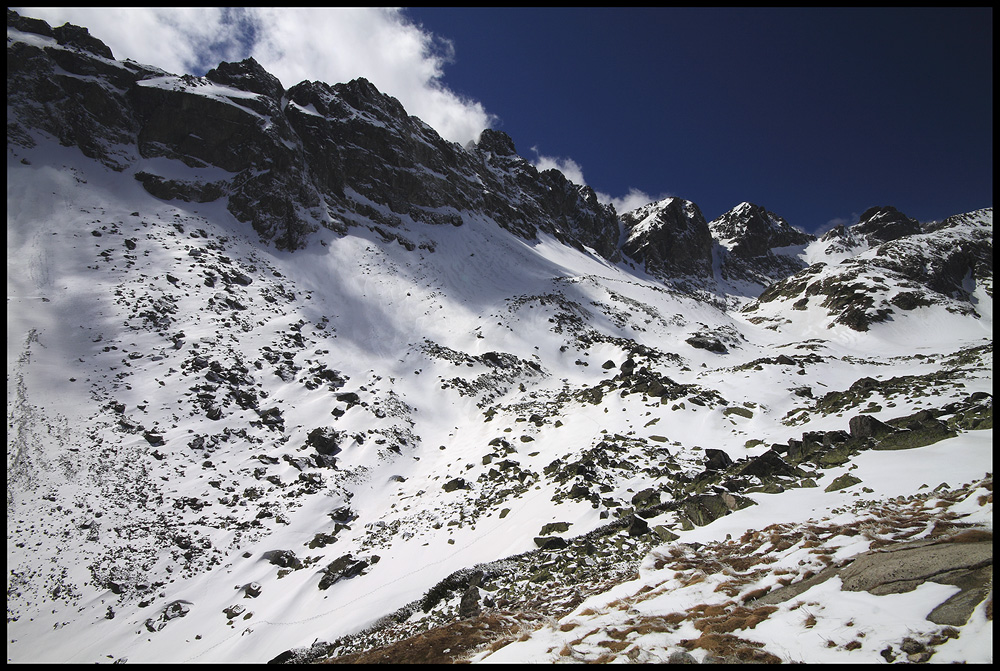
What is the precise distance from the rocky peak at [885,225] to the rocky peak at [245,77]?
16330cm

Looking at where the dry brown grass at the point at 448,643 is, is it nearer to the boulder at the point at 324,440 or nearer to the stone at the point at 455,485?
the stone at the point at 455,485

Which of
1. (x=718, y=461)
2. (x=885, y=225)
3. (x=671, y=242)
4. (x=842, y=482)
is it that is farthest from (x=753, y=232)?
(x=842, y=482)

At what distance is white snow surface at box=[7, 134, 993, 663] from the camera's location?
33.1 feet

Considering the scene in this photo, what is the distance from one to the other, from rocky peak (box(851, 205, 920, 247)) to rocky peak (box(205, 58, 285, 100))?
163297 millimetres

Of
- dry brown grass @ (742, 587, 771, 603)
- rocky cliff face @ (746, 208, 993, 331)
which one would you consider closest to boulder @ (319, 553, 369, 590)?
dry brown grass @ (742, 587, 771, 603)

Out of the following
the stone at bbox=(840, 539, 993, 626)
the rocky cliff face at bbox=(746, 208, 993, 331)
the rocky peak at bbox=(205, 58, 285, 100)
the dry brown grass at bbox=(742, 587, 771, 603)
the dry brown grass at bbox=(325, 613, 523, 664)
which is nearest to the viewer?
the stone at bbox=(840, 539, 993, 626)

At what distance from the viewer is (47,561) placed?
43.2 ft

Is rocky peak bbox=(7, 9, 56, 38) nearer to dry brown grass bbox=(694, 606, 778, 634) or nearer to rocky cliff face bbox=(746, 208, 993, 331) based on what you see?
dry brown grass bbox=(694, 606, 778, 634)

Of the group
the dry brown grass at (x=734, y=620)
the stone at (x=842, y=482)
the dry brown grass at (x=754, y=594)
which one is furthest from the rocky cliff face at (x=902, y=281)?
the dry brown grass at (x=734, y=620)

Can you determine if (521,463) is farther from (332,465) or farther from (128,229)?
(128,229)

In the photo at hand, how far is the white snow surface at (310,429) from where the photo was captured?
33.1ft

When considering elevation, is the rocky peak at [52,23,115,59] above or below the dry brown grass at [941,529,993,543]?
above

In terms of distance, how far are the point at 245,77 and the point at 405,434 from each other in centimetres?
6673

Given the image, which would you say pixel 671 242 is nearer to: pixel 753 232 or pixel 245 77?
pixel 753 232
